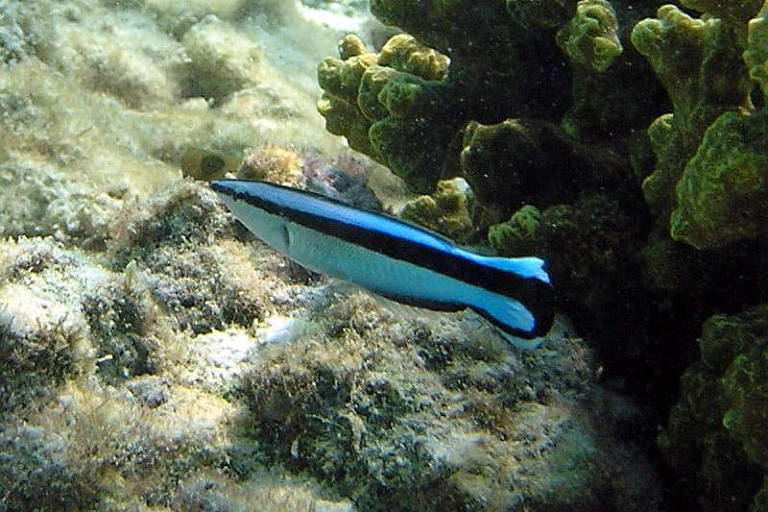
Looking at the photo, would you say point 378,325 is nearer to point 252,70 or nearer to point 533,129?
point 533,129

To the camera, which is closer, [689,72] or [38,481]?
[38,481]

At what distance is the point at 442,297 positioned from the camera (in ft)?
7.03

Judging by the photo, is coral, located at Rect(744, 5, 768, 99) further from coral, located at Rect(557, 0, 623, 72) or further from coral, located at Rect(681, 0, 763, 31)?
coral, located at Rect(557, 0, 623, 72)

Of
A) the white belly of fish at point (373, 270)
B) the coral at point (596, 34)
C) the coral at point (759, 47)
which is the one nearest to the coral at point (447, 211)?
the coral at point (596, 34)

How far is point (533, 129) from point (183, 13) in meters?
Answer: 5.35

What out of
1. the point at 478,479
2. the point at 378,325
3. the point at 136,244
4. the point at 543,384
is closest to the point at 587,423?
the point at 543,384

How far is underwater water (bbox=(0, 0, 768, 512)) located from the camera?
8.00ft

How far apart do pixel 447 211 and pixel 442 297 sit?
2250 mm

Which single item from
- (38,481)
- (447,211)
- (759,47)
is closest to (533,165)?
(447,211)

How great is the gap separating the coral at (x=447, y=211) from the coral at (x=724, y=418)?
1.64m

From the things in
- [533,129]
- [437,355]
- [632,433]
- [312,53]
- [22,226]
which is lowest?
[312,53]

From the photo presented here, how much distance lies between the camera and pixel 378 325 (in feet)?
10.1

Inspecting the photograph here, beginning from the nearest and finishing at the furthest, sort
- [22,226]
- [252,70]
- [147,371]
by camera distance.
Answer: [147,371] < [22,226] < [252,70]

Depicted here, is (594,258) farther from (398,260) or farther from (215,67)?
(215,67)
